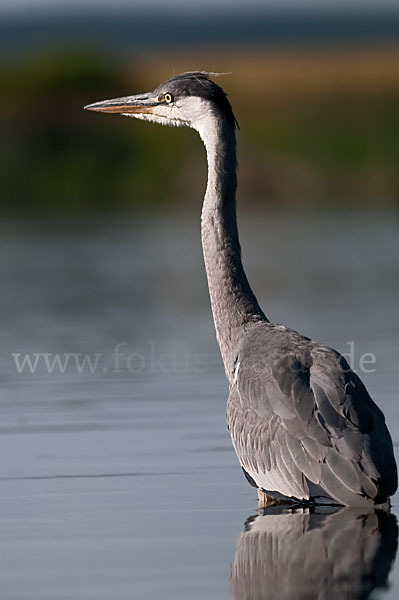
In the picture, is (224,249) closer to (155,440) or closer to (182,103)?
(182,103)

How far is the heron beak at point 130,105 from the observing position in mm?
10164

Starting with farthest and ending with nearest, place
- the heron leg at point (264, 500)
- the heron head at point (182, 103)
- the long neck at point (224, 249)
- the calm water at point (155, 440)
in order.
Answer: the heron head at point (182, 103)
the long neck at point (224, 249)
the heron leg at point (264, 500)
the calm water at point (155, 440)

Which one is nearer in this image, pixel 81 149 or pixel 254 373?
pixel 254 373

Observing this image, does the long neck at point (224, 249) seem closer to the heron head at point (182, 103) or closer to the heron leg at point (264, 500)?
the heron head at point (182, 103)

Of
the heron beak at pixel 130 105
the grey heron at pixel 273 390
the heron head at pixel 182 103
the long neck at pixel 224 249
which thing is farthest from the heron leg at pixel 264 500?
the heron beak at pixel 130 105

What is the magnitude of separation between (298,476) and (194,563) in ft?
3.58

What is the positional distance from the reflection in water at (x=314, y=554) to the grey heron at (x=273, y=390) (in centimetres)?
12

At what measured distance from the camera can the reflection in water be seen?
21.3ft

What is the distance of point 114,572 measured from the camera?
22.3ft

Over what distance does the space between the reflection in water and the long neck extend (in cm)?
173

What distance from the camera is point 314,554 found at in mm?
7016

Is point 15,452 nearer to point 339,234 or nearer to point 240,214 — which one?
point 339,234

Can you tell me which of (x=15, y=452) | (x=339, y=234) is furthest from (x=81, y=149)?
(x=15, y=452)

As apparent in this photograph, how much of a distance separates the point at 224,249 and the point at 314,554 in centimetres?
302
